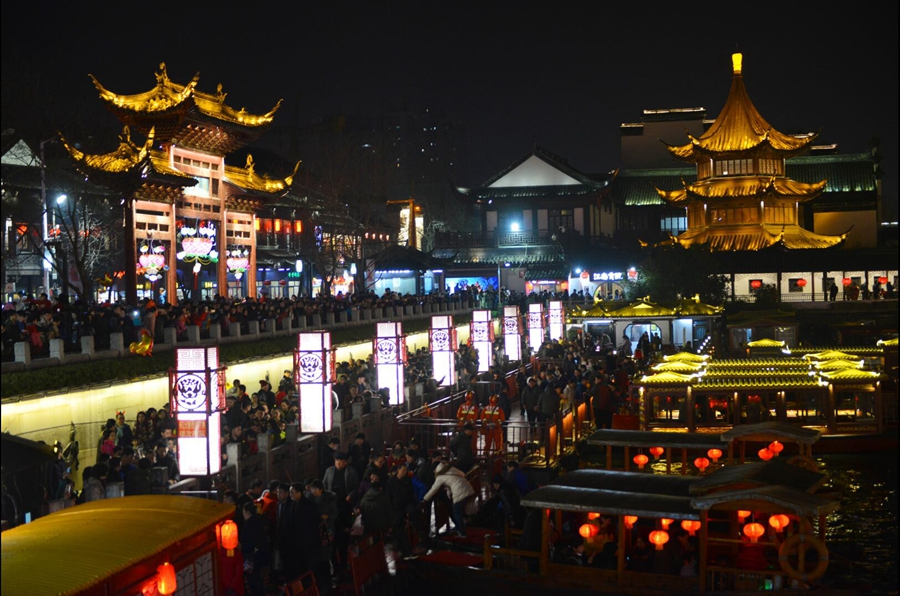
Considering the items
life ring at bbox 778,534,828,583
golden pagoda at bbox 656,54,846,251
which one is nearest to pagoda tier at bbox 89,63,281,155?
life ring at bbox 778,534,828,583

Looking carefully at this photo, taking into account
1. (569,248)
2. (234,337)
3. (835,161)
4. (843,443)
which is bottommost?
(843,443)

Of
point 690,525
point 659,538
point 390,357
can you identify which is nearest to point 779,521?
point 690,525

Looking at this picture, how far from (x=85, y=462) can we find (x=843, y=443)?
17.4m

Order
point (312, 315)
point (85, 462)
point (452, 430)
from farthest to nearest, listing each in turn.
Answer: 1. point (312, 315)
2. point (452, 430)
3. point (85, 462)

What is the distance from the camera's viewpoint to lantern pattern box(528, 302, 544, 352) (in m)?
41.7

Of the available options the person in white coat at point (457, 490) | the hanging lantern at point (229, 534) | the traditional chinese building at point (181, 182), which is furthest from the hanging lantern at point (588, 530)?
the traditional chinese building at point (181, 182)

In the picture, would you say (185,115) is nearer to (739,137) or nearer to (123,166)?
(123,166)

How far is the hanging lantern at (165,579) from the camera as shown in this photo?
955 cm

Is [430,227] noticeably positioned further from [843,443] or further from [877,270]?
[843,443]

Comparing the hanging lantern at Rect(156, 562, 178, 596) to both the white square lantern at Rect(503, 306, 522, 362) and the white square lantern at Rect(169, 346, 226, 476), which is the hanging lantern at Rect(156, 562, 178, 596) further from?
the white square lantern at Rect(503, 306, 522, 362)

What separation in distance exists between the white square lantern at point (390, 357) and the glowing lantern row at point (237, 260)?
552 inches

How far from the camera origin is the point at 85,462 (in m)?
20.2

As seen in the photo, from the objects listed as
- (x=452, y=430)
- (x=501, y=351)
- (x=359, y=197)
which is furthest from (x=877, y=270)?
(x=452, y=430)

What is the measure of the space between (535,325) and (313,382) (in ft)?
74.7
